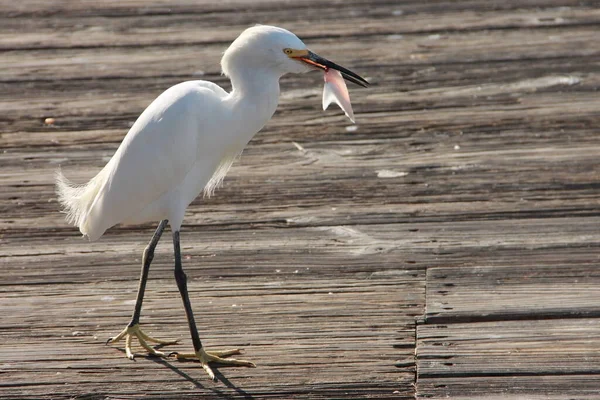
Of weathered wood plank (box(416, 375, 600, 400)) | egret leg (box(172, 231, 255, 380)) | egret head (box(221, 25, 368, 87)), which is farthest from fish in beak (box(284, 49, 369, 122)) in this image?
weathered wood plank (box(416, 375, 600, 400))

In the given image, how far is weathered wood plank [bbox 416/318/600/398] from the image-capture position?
282 centimetres

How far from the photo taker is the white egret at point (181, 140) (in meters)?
3.16

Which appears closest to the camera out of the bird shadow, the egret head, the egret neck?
the bird shadow

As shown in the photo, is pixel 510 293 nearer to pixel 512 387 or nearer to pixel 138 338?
pixel 512 387

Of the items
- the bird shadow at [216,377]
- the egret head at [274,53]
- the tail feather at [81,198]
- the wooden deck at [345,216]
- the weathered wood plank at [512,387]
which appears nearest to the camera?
the weathered wood plank at [512,387]

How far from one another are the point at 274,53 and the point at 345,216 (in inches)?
39.3

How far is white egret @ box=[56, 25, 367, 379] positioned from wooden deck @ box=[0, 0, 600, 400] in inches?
11.7

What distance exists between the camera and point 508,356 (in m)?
2.96

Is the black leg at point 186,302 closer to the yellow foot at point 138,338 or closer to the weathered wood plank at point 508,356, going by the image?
the yellow foot at point 138,338

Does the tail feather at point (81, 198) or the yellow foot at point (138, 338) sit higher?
the tail feather at point (81, 198)

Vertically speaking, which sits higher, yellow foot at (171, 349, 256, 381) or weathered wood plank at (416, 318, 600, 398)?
weathered wood plank at (416, 318, 600, 398)

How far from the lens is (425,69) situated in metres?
5.15

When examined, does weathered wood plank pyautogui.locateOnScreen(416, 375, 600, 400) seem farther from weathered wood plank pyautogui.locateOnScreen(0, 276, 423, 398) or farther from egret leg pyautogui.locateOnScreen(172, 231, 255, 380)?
egret leg pyautogui.locateOnScreen(172, 231, 255, 380)

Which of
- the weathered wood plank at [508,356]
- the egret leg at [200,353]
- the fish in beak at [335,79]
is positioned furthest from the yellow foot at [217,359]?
the fish in beak at [335,79]
